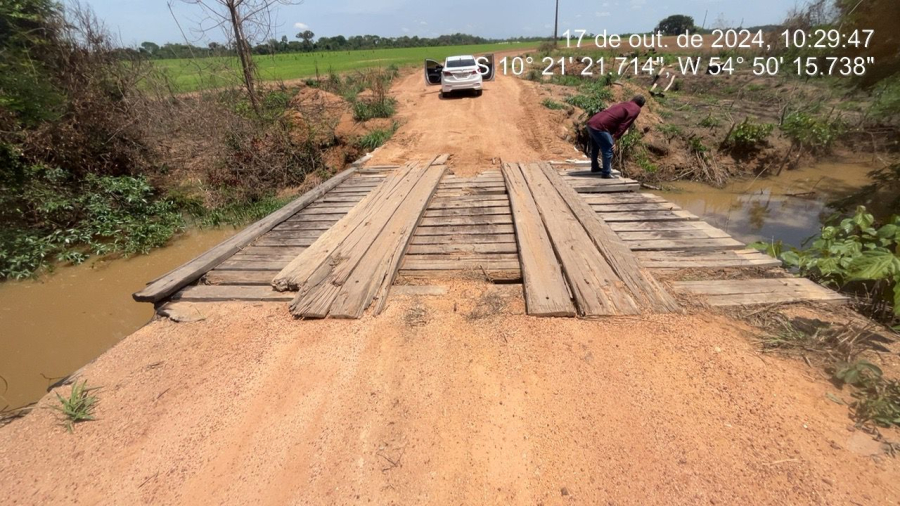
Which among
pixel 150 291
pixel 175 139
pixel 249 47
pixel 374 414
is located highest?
pixel 249 47

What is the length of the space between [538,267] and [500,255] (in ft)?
1.68

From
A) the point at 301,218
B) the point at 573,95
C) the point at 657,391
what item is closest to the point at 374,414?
the point at 657,391

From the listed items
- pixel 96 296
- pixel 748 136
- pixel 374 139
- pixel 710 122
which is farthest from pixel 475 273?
pixel 710 122

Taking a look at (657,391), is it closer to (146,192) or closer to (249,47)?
(146,192)

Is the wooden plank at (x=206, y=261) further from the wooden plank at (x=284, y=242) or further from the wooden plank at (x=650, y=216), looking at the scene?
the wooden plank at (x=650, y=216)

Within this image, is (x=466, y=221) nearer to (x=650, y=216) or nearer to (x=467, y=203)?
(x=467, y=203)

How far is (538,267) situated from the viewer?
353 cm

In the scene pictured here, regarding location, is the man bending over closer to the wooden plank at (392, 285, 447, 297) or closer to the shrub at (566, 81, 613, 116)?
the wooden plank at (392, 285, 447, 297)

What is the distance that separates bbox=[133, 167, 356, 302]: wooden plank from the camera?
3.40 meters

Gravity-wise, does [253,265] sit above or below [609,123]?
Answer: below

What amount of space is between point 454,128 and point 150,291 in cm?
879

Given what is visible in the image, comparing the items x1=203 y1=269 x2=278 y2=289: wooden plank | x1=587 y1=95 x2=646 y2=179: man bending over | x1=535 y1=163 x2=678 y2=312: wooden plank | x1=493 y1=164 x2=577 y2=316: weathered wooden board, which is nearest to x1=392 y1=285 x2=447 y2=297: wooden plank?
x1=493 y1=164 x2=577 y2=316: weathered wooden board

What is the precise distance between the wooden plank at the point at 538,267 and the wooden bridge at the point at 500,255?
0.01 m

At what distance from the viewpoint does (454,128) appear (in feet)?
35.5
